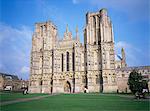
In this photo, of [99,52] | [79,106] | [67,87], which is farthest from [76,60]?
[79,106]

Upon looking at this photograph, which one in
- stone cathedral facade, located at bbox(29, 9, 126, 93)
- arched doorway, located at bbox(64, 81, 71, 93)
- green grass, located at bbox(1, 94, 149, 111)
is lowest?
arched doorway, located at bbox(64, 81, 71, 93)

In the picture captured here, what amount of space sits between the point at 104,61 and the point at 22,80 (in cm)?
6872

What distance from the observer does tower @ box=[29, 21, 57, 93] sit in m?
57.4

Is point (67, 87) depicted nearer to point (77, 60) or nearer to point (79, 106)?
point (77, 60)

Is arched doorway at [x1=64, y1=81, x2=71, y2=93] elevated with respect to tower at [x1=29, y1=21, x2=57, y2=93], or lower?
Result: lower

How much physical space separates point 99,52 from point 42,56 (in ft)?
63.8

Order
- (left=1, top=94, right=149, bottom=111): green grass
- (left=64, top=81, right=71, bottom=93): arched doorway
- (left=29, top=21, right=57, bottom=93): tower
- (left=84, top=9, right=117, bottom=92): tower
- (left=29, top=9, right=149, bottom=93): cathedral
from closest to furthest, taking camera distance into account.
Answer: (left=1, top=94, right=149, bottom=111): green grass < (left=84, top=9, right=117, bottom=92): tower < (left=29, top=9, right=149, bottom=93): cathedral < (left=64, top=81, right=71, bottom=93): arched doorway < (left=29, top=21, right=57, bottom=93): tower

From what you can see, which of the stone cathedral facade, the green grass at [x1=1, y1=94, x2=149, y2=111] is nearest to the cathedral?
the stone cathedral facade

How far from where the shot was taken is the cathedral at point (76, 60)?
51438 millimetres

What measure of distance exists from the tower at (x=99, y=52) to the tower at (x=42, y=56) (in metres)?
12.6

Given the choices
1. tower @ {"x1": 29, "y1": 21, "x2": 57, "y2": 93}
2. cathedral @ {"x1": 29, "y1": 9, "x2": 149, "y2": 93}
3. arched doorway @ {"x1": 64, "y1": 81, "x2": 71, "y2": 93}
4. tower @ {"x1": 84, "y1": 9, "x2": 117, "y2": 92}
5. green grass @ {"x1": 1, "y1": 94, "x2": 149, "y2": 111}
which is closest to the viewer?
green grass @ {"x1": 1, "y1": 94, "x2": 149, "y2": 111}

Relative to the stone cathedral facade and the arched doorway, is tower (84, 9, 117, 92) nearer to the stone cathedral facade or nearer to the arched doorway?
the stone cathedral facade

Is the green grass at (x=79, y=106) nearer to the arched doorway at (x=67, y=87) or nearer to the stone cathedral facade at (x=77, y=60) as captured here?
the stone cathedral facade at (x=77, y=60)

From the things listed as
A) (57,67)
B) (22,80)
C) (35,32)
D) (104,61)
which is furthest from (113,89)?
(22,80)
